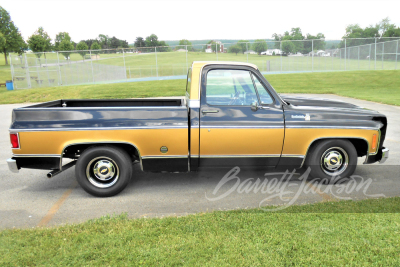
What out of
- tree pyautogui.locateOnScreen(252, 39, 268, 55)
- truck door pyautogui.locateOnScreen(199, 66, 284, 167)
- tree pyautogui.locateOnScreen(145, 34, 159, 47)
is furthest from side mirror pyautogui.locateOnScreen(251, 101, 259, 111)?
tree pyautogui.locateOnScreen(145, 34, 159, 47)

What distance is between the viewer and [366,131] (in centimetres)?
514

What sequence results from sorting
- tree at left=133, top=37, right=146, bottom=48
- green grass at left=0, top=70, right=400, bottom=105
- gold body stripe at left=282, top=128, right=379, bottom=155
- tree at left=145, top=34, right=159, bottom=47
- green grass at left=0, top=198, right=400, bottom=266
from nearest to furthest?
green grass at left=0, top=198, right=400, bottom=266, gold body stripe at left=282, top=128, right=379, bottom=155, green grass at left=0, top=70, right=400, bottom=105, tree at left=145, top=34, right=159, bottom=47, tree at left=133, top=37, right=146, bottom=48

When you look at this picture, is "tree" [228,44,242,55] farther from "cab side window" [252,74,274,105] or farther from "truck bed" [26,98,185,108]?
→ "cab side window" [252,74,274,105]

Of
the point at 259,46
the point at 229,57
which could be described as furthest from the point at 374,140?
the point at 229,57

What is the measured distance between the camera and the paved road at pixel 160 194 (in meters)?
4.46

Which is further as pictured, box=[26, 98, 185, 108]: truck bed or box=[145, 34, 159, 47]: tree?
box=[145, 34, 159, 47]: tree

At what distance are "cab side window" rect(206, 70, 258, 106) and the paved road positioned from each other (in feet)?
4.48

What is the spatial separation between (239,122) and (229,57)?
31889 mm

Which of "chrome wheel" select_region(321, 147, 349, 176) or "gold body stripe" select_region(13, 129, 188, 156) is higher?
"gold body stripe" select_region(13, 129, 188, 156)

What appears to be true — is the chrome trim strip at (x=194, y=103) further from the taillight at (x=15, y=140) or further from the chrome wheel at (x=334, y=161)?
the taillight at (x=15, y=140)

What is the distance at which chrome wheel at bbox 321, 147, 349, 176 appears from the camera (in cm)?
525

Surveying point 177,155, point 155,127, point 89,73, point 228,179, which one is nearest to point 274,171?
point 228,179

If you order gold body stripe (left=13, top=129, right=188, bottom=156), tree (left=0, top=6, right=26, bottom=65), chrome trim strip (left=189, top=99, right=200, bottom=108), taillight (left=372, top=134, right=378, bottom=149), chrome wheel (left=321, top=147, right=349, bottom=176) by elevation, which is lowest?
chrome wheel (left=321, top=147, right=349, bottom=176)

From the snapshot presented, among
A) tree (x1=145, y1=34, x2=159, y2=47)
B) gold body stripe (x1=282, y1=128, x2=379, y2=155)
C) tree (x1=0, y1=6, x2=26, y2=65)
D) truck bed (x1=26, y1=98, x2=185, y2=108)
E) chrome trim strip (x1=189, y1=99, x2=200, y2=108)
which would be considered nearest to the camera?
chrome trim strip (x1=189, y1=99, x2=200, y2=108)
